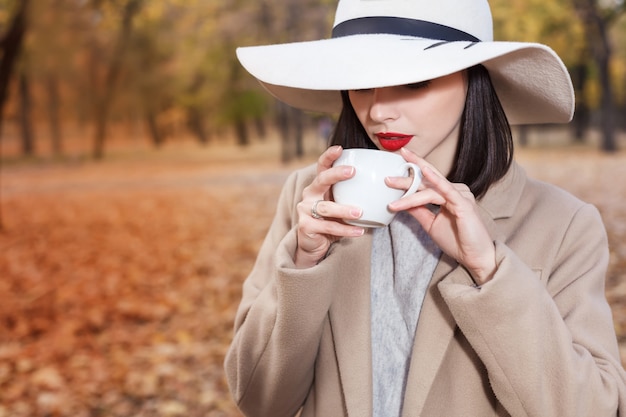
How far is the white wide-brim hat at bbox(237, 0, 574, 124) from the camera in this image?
1.36 meters

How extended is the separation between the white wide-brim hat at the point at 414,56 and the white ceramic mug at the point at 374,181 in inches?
6.2

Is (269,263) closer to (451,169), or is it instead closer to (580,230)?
(451,169)

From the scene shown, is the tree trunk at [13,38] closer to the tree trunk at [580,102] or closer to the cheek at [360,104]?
the cheek at [360,104]

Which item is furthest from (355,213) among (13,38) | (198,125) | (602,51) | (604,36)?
(198,125)

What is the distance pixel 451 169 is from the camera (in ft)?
5.32

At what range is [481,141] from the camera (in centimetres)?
159

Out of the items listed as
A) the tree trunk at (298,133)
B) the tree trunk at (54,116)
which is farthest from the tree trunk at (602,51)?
the tree trunk at (54,116)

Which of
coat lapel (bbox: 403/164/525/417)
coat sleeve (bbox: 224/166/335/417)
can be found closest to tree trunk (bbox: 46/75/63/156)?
coat sleeve (bbox: 224/166/335/417)

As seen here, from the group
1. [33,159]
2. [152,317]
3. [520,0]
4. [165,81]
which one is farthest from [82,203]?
[165,81]

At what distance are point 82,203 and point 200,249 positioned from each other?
6.00m

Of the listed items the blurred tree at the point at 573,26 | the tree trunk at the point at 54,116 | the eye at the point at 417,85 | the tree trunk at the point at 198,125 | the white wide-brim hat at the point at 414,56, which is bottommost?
the tree trunk at the point at 198,125

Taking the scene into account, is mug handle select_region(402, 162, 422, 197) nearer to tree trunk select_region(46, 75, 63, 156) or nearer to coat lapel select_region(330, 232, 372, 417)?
coat lapel select_region(330, 232, 372, 417)

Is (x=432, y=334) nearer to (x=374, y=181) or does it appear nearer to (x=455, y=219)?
(x=455, y=219)

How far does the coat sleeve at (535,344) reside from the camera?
1302 mm
